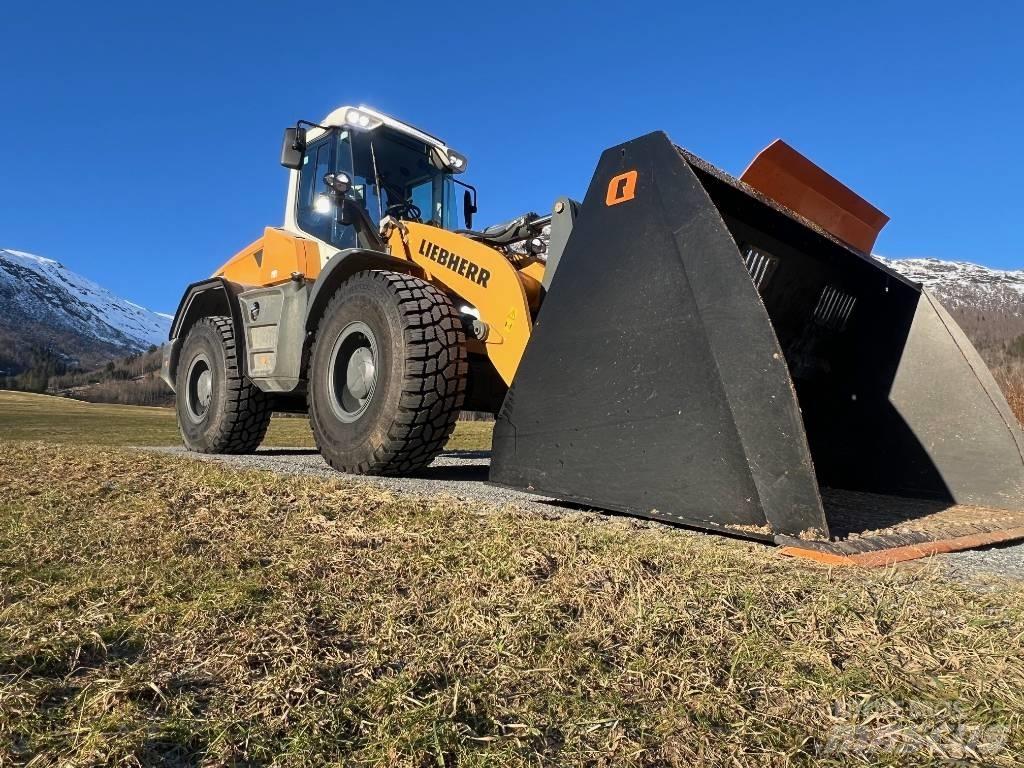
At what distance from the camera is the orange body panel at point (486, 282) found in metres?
3.86

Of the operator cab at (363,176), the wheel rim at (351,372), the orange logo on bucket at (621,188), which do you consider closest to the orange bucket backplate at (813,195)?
the orange logo on bucket at (621,188)

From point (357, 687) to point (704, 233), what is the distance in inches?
84.2

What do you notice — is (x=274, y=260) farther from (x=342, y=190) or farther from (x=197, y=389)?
(x=197, y=389)

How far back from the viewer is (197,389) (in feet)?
22.7

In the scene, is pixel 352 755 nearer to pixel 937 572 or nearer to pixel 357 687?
pixel 357 687

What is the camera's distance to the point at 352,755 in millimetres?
934

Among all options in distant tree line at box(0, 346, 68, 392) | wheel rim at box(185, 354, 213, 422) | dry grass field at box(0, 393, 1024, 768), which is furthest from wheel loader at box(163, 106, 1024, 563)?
distant tree line at box(0, 346, 68, 392)

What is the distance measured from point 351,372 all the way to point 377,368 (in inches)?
20.1

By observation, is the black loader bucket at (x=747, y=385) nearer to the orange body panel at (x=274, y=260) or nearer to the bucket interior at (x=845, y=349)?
the bucket interior at (x=845, y=349)

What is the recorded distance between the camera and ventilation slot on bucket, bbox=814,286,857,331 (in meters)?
3.94

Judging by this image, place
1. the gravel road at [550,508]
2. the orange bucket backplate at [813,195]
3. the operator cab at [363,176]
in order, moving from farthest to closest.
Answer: the operator cab at [363,176] → the orange bucket backplate at [813,195] → the gravel road at [550,508]

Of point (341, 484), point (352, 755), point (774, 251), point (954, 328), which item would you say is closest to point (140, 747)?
point (352, 755)

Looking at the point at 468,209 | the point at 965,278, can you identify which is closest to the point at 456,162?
the point at 468,209

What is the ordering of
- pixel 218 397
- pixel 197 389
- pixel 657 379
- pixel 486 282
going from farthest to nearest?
1. pixel 197 389
2. pixel 218 397
3. pixel 486 282
4. pixel 657 379
